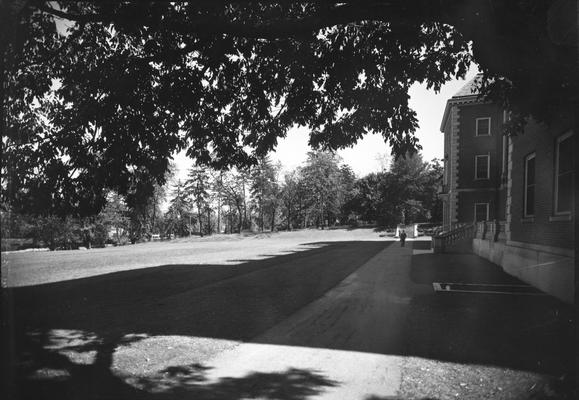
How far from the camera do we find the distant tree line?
194 ft

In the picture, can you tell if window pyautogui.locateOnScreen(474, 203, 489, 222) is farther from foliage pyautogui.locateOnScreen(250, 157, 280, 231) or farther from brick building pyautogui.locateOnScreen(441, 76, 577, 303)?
foliage pyautogui.locateOnScreen(250, 157, 280, 231)

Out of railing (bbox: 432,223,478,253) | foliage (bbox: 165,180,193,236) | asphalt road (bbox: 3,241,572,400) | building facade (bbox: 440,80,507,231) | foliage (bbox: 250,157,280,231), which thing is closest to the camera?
asphalt road (bbox: 3,241,572,400)

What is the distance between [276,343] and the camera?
627 cm

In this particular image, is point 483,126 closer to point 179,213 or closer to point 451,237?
point 451,237

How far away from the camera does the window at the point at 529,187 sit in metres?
12.4

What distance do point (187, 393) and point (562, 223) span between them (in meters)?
9.67

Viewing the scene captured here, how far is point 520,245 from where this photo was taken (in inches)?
516

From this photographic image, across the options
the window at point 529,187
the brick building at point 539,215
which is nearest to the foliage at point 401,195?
the brick building at point 539,215

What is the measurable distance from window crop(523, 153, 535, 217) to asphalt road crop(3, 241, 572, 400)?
4203 mm

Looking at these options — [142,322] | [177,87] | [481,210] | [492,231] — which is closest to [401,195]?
[481,210]

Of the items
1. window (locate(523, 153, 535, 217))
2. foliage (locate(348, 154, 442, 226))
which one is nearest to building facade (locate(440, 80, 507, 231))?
window (locate(523, 153, 535, 217))

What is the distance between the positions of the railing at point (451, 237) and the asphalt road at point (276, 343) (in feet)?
47.8

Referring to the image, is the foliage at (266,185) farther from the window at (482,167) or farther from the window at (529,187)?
the window at (529,187)

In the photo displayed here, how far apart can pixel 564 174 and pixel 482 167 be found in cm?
2470
